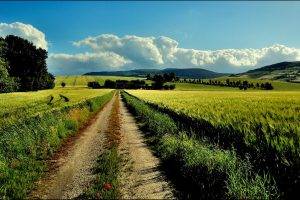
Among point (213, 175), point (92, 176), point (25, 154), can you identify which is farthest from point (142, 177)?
point (25, 154)

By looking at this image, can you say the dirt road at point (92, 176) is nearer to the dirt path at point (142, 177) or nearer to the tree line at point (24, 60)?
the dirt path at point (142, 177)

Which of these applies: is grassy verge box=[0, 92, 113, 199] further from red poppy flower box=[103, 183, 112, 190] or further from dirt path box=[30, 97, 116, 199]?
red poppy flower box=[103, 183, 112, 190]

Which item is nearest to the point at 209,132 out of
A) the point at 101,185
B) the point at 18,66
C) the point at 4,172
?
the point at 101,185

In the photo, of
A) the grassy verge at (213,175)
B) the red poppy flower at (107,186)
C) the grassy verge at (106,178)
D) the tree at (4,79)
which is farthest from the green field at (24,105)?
the red poppy flower at (107,186)

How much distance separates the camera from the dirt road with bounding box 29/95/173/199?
A: 10.8 meters

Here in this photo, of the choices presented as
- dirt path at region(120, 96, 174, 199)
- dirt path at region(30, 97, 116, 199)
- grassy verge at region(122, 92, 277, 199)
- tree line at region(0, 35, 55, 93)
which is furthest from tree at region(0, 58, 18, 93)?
tree line at region(0, 35, 55, 93)

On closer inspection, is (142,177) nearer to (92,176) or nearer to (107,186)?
(92,176)

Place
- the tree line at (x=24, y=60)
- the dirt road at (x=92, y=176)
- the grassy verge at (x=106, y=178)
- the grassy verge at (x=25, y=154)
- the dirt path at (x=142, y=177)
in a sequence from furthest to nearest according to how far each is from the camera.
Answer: the tree line at (x=24, y=60), the grassy verge at (x=25, y=154), the dirt road at (x=92, y=176), the dirt path at (x=142, y=177), the grassy verge at (x=106, y=178)

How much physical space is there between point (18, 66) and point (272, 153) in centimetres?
9585

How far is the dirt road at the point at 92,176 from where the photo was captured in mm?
10820

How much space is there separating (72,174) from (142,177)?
8.61 ft

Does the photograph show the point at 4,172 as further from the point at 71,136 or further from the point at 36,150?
the point at 71,136

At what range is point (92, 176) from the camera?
12.6 metres

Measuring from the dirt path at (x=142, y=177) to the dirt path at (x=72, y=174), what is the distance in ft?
4.41
